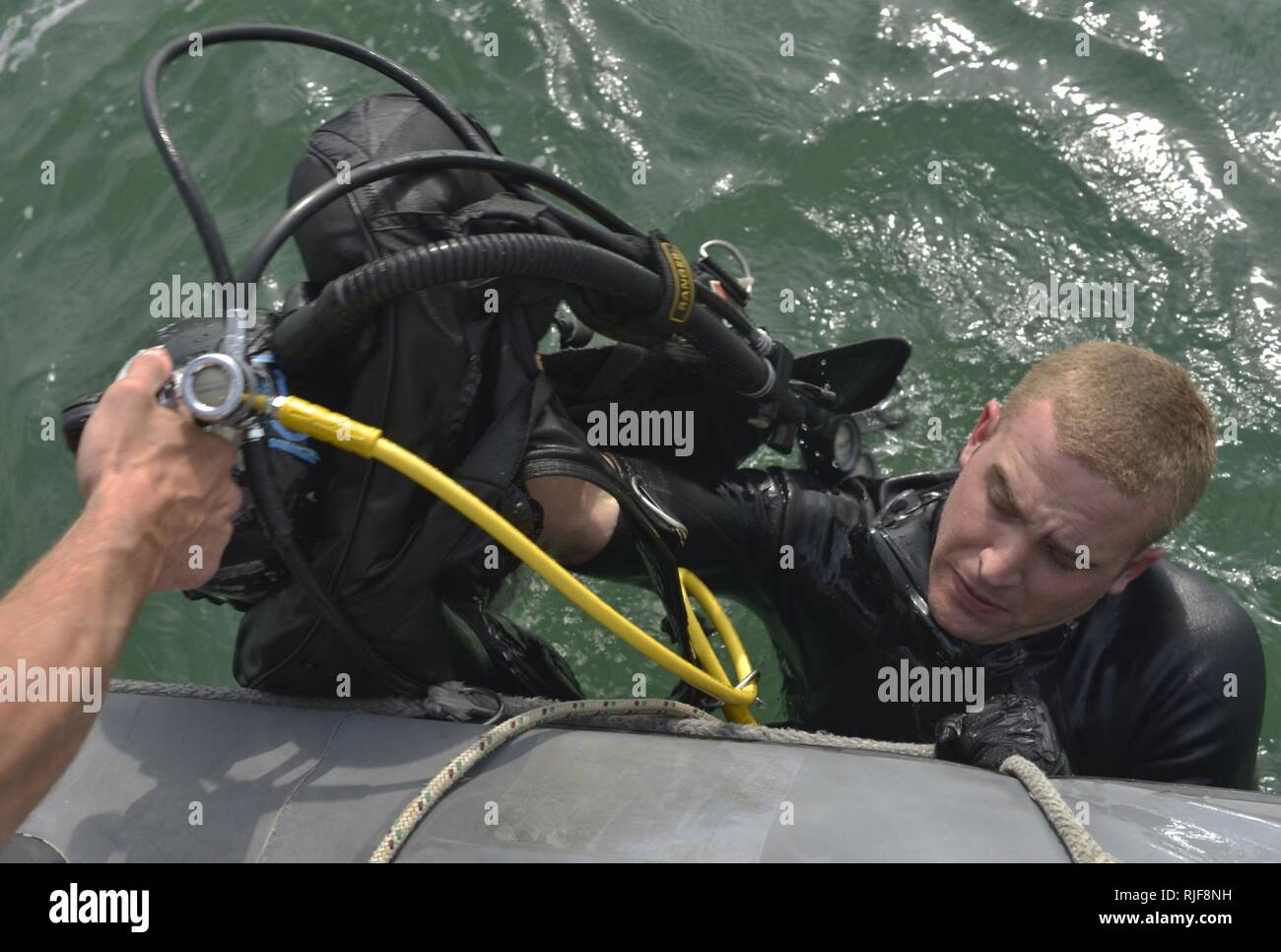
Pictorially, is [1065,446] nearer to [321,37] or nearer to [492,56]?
[321,37]

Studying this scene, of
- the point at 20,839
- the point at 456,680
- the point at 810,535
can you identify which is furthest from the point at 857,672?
the point at 20,839

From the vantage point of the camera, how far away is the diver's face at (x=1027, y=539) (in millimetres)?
2010

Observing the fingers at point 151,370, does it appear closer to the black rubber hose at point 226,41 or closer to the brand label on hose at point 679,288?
the black rubber hose at point 226,41

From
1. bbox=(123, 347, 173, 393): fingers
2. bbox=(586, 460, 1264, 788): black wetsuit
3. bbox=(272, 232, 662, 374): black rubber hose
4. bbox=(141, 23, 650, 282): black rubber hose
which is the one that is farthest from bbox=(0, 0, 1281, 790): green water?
bbox=(123, 347, 173, 393): fingers

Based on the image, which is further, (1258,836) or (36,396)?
(36,396)

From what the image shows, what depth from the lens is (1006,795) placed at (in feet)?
5.59

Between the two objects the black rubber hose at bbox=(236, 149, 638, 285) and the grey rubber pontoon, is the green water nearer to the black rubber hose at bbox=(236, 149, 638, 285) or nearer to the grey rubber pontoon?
the grey rubber pontoon

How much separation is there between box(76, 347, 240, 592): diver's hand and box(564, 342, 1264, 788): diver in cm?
82

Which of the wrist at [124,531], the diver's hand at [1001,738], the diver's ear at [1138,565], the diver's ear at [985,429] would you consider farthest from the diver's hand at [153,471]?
the diver's ear at [1138,565]

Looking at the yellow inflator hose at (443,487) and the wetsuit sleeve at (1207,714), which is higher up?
the yellow inflator hose at (443,487)

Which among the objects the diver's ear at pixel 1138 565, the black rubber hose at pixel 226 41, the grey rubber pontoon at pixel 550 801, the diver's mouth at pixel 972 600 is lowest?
the grey rubber pontoon at pixel 550 801

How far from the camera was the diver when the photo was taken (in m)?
2.01

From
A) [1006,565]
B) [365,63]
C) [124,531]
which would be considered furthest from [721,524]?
[124,531]

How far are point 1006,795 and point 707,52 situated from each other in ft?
9.94
